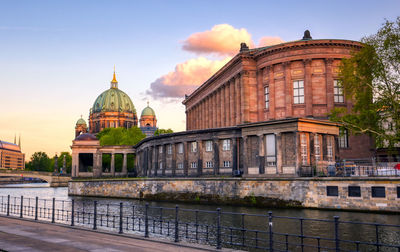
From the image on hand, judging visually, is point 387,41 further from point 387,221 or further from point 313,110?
point 387,221

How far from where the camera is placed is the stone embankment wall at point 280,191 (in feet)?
116

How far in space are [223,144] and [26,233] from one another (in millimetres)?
38603

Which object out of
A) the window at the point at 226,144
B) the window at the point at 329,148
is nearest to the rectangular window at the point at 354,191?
the window at the point at 329,148

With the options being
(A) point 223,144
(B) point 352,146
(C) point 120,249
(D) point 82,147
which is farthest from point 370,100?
(D) point 82,147

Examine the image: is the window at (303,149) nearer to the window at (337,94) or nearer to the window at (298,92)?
the window at (298,92)

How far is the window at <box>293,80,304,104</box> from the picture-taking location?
5800cm

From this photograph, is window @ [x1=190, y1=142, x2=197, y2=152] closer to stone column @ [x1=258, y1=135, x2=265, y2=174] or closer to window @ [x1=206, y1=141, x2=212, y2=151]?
window @ [x1=206, y1=141, x2=212, y2=151]

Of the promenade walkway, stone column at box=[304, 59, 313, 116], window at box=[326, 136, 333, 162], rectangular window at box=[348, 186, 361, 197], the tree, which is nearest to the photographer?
the promenade walkway

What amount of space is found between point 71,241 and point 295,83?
46590 mm

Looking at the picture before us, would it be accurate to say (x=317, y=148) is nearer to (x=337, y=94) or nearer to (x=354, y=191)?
(x=354, y=191)

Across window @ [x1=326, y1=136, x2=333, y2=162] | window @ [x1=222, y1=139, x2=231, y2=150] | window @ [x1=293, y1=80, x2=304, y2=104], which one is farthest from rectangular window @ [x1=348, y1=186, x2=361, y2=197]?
window @ [x1=293, y1=80, x2=304, y2=104]

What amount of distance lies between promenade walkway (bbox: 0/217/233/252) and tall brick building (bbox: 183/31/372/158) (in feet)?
134

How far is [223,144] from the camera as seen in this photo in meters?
56.2

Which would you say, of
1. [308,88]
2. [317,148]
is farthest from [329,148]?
[308,88]
